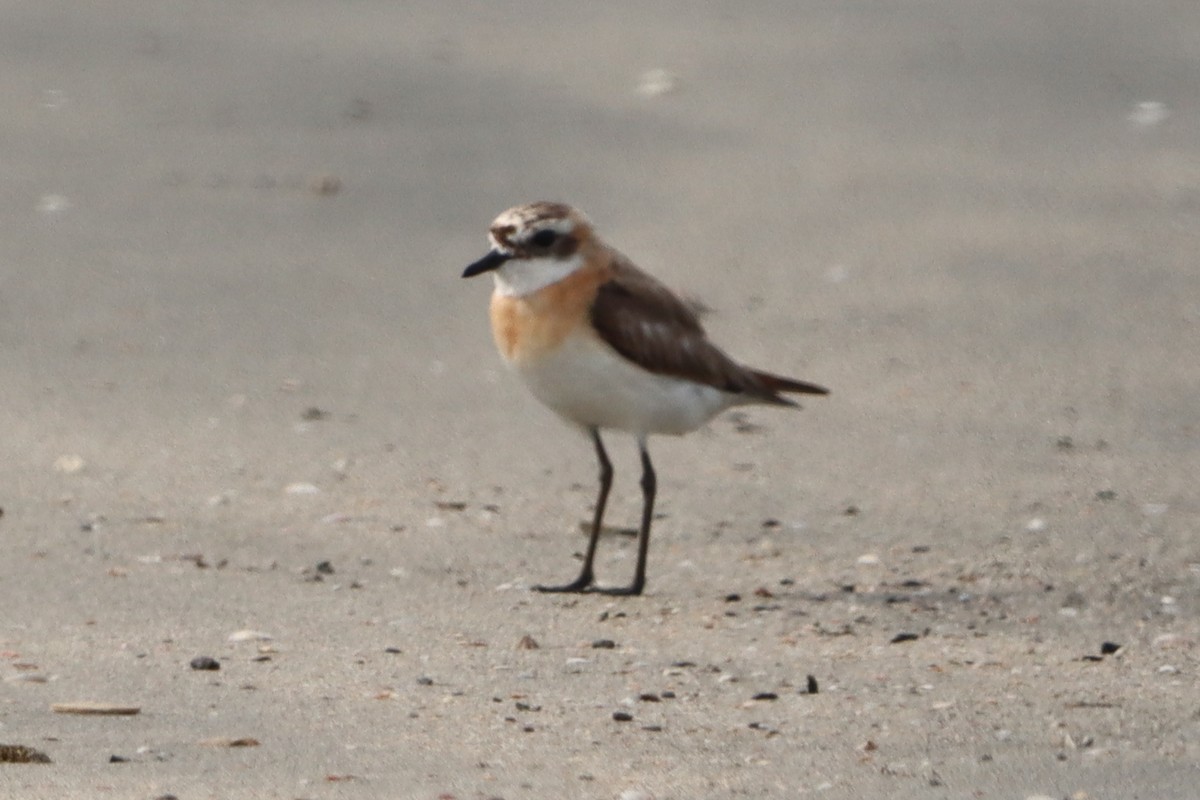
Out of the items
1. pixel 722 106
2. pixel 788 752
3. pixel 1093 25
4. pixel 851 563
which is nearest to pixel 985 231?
pixel 722 106

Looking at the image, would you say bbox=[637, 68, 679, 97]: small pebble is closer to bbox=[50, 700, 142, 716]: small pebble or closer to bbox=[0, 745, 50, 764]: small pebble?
bbox=[50, 700, 142, 716]: small pebble

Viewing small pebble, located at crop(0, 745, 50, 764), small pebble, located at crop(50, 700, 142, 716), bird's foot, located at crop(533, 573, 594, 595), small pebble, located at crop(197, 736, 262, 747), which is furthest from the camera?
bird's foot, located at crop(533, 573, 594, 595)

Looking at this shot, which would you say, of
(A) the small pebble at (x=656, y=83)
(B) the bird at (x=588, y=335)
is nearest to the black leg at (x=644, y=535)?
(B) the bird at (x=588, y=335)

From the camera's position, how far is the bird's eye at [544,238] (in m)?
6.01

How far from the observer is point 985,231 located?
9164mm

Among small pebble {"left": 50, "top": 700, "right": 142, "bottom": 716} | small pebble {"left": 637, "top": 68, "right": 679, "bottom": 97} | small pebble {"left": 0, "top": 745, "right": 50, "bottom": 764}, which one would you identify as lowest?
small pebble {"left": 50, "top": 700, "right": 142, "bottom": 716}

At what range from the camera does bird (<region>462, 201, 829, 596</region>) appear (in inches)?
234

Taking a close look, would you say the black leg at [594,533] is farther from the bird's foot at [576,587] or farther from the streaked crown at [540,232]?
the streaked crown at [540,232]

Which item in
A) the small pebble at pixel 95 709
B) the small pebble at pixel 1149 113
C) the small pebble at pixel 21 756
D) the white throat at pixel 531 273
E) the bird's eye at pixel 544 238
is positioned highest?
the small pebble at pixel 1149 113

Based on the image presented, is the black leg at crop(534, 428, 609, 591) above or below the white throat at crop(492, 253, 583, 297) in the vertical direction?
below

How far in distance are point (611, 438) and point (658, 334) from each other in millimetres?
1579

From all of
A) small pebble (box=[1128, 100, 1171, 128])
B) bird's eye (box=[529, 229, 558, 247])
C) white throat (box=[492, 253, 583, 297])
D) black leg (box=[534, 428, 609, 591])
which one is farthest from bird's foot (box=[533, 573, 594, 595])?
small pebble (box=[1128, 100, 1171, 128])

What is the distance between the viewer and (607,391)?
600 cm

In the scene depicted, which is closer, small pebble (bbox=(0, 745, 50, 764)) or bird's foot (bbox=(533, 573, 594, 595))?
small pebble (bbox=(0, 745, 50, 764))
